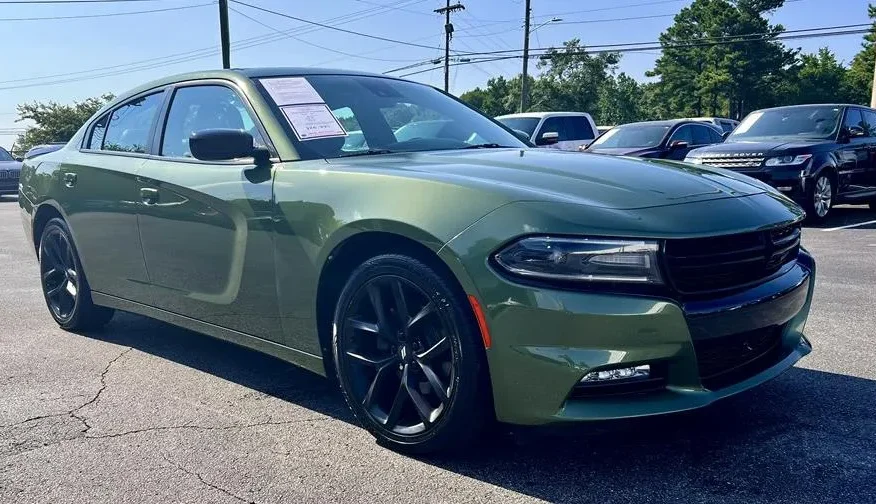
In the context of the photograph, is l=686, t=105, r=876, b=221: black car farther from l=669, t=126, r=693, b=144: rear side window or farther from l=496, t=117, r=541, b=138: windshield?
l=496, t=117, r=541, b=138: windshield

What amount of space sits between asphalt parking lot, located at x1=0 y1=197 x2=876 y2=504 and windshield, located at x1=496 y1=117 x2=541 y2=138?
10.9m

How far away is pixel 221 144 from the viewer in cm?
326

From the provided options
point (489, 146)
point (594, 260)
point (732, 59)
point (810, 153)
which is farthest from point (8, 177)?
point (732, 59)

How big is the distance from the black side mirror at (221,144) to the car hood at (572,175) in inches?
15.0

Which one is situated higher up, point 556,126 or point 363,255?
point 363,255

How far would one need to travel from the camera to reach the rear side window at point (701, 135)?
44.5 feet

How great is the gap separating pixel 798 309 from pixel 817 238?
6.56 m

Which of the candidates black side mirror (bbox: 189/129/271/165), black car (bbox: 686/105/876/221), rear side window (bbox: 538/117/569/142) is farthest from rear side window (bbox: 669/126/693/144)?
black side mirror (bbox: 189/129/271/165)

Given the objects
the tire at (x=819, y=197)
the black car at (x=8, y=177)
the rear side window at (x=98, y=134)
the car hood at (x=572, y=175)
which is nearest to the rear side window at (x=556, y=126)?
the tire at (x=819, y=197)

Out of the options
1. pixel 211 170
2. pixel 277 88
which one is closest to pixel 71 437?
pixel 211 170

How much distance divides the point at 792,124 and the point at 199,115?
9522 millimetres

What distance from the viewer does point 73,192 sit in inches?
182

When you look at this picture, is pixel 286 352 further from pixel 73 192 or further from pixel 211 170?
pixel 73 192

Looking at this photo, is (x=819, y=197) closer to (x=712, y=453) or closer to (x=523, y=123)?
(x=523, y=123)
